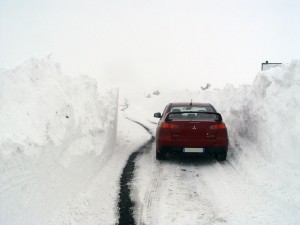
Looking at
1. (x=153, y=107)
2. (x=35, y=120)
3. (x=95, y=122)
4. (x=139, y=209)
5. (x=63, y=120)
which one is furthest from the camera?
(x=153, y=107)

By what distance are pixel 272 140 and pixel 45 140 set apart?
5.20 meters

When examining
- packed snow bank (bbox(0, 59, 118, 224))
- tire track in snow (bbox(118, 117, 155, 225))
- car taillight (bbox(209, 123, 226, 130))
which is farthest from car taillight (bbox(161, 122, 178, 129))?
packed snow bank (bbox(0, 59, 118, 224))

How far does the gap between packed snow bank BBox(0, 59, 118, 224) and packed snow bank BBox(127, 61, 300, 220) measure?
3042 millimetres

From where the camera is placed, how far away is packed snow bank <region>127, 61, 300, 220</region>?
20.8 ft

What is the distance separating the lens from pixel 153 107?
1603 inches

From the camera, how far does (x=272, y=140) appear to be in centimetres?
838

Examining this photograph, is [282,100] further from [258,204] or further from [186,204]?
[186,204]

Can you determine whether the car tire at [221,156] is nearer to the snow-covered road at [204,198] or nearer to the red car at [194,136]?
the red car at [194,136]

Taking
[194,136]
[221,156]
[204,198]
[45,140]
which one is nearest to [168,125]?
[194,136]

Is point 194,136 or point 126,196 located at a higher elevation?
point 194,136

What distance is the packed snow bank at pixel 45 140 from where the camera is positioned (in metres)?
5.05

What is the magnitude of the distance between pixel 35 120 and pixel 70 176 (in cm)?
126

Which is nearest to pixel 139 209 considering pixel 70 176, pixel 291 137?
pixel 70 176

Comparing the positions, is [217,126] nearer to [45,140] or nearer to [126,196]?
[126,196]
